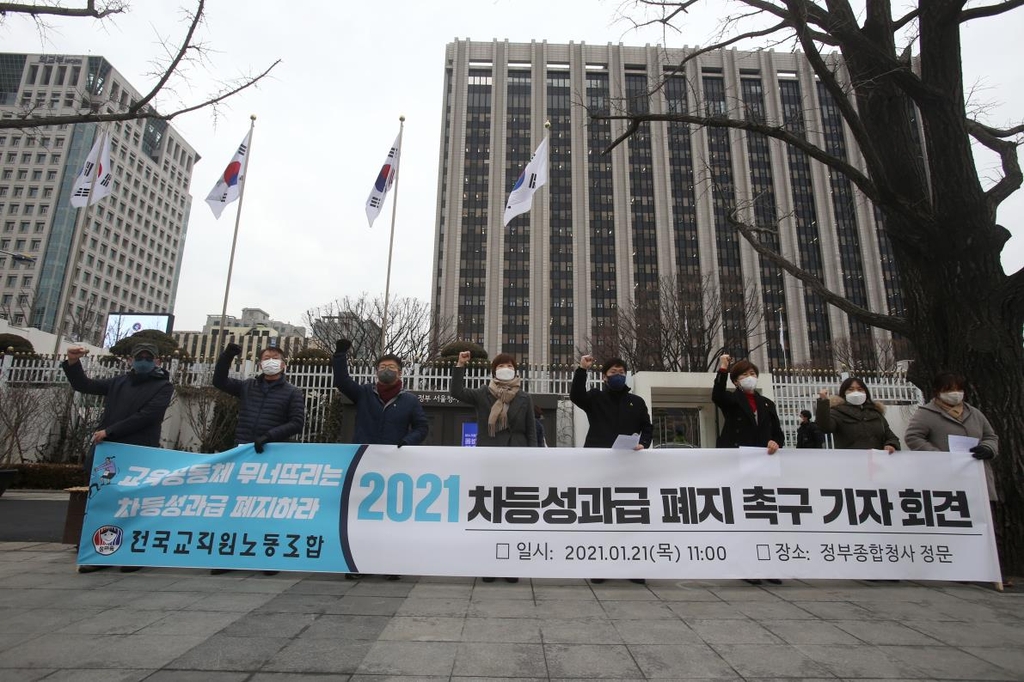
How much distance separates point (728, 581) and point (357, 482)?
Answer: 326 centimetres

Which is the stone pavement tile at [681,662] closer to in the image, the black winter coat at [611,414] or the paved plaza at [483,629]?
the paved plaza at [483,629]

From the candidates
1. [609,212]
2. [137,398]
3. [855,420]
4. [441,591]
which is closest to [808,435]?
[855,420]

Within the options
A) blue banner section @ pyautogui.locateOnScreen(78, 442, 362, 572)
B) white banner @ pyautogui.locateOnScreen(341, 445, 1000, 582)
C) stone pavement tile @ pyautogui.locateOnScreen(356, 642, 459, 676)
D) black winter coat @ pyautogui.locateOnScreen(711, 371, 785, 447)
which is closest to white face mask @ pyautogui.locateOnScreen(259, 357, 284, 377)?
blue banner section @ pyautogui.locateOnScreen(78, 442, 362, 572)

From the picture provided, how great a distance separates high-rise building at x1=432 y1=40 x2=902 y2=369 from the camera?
7431 centimetres

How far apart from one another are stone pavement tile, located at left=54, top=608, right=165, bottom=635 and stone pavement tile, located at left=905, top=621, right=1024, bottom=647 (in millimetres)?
4659

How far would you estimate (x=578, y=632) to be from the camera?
124 inches

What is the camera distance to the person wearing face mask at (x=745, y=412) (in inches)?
199

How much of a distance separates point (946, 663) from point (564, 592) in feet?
7.48

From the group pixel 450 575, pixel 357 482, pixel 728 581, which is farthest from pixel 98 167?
pixel 728 581

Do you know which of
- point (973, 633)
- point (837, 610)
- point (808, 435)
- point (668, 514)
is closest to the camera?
point (973, 633)

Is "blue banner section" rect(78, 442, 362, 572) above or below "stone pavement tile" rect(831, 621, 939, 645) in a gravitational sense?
above

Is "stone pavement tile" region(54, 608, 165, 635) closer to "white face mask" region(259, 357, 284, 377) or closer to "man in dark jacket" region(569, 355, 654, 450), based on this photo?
"white face mask" region(259, 357, 284, 377)

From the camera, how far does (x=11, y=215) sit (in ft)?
278

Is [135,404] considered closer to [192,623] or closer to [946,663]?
[192,623]
